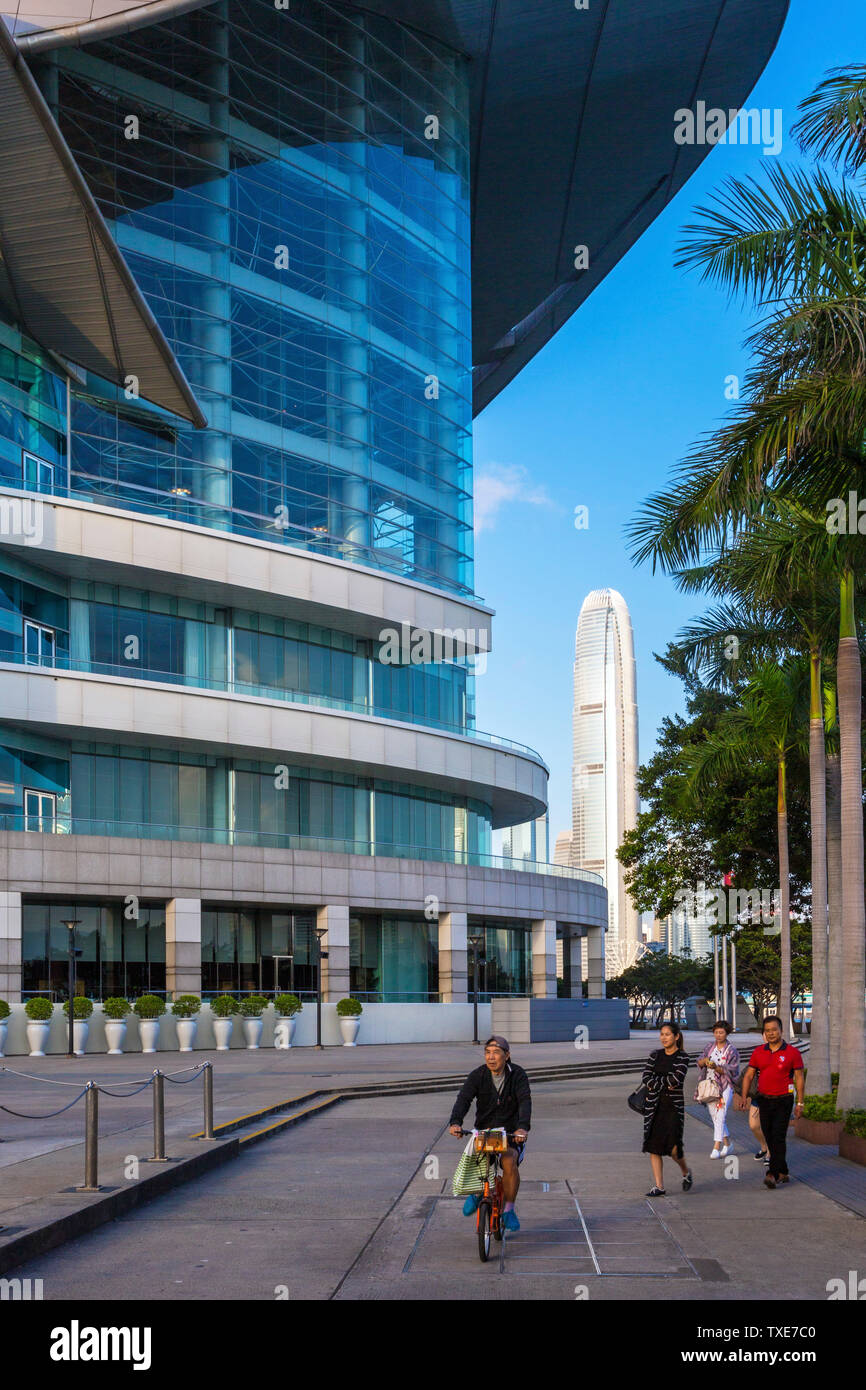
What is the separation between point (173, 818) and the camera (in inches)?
1957

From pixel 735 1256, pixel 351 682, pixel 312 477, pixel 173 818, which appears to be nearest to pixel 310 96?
pixel 312 477

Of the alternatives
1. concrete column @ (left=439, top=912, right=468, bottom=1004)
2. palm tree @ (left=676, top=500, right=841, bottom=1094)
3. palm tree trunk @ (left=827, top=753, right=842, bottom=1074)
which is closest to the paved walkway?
palm tree @ (left=676, top=500, right=841, bottom=1094)

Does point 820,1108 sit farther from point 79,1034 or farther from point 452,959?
point 452,959

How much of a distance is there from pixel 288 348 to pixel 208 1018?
23770 millimetres

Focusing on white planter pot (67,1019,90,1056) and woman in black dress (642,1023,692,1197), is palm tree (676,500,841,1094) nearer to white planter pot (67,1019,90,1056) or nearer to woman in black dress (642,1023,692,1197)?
woman in black dress (642,1023,692,1197)

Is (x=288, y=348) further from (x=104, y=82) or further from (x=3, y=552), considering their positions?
(x=3, y=552)

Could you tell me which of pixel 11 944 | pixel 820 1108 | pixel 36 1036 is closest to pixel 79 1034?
pixel 36 1036

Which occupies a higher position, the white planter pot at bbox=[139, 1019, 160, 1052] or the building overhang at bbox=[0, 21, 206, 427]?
the building overhang at bbox=[0, 21, 206, 427]

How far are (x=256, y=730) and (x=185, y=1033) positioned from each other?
11399 millimetres

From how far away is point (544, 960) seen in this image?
60.9m

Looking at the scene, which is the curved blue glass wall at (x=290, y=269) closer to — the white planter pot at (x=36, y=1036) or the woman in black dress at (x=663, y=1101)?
the white planter pot at (x=36, y=1036)

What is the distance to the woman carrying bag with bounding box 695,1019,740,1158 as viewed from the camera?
58.9ft

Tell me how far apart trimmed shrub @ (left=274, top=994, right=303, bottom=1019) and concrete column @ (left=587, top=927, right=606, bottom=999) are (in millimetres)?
24520

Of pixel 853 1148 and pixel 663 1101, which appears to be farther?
pixel 853 1148
